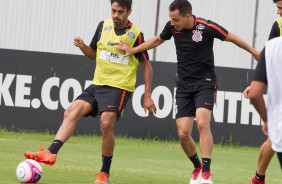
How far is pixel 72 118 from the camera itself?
436 inches

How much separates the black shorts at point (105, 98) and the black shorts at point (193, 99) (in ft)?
2.07

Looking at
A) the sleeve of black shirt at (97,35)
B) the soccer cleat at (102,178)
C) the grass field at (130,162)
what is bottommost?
the grass field at (130,162)

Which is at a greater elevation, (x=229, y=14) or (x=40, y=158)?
(x=229, y=14)

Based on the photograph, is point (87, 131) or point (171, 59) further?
point (171, 59)

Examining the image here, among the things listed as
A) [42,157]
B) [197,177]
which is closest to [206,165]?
[197,177]

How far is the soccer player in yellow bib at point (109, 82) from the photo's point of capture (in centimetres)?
1105

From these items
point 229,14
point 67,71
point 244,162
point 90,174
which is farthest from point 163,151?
point 229,14

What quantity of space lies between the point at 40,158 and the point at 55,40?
13691 mm

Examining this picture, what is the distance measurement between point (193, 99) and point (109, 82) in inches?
39.5

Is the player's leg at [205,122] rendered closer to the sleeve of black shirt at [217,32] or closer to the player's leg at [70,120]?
the sleeve of black shirt at [217,32]

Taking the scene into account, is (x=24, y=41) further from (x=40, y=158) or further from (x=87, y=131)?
(x=40, y=158)

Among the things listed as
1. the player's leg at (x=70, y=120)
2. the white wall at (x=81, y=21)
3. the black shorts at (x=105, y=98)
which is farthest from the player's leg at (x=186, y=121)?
the white wall at (x=81, y=21)

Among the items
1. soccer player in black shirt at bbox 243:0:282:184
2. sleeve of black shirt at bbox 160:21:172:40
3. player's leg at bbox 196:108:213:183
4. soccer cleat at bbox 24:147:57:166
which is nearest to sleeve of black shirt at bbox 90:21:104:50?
sleeve of black shirt at bbox 160:21:172:40

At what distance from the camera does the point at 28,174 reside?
33.7 feet
